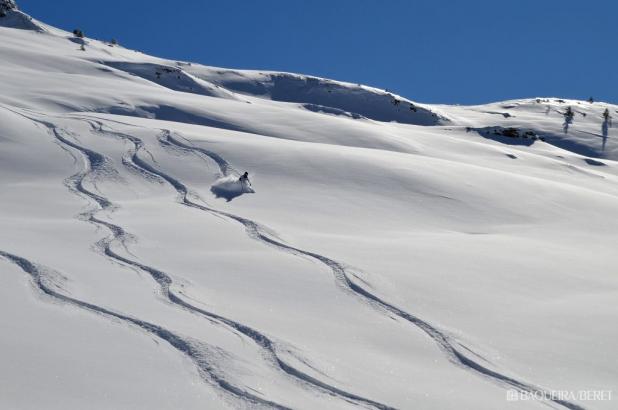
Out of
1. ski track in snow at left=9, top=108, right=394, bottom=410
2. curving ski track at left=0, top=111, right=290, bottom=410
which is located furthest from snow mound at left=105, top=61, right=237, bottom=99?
curving ski track at left=0, top=111, right=290, bottom=410

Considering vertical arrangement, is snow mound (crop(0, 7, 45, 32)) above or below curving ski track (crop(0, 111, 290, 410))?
above

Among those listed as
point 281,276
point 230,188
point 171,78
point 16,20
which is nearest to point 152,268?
point 281,276

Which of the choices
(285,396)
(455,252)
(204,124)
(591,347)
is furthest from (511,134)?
(285,396)

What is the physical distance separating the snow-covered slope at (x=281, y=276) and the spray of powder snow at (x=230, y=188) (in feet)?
0.11

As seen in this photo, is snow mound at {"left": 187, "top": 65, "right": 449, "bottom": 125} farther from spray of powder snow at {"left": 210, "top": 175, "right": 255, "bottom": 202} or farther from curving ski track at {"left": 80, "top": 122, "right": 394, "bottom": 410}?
curving ski track at {"left": 80, "top": 122, "right": 394, "bottom": 410}

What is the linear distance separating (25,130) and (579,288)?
10336 millimetres

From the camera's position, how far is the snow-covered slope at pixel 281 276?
159 inches

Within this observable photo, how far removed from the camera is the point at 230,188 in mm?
10289

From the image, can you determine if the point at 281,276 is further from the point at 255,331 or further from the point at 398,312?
the point at 255,331

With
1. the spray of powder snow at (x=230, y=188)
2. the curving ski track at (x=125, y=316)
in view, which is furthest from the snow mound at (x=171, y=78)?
the curving ski track at (x=125, y=316)

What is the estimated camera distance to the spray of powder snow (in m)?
10.1

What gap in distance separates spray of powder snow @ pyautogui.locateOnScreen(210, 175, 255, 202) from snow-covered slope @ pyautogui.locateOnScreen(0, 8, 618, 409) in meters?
0.03

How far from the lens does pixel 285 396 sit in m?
3.87

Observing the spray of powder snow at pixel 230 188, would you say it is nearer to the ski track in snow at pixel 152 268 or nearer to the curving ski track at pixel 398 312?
the ski track in snow at pixel 152 268
